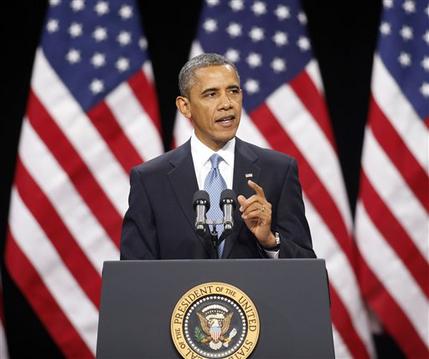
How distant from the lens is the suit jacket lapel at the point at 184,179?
235cm

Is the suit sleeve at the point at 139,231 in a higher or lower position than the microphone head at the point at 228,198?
higher

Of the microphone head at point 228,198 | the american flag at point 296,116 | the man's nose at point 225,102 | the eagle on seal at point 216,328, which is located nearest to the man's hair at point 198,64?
the man's nose at point 225,102

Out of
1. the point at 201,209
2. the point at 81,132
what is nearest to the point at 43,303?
the point at 81,132

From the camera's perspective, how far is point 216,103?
2426 millimetres

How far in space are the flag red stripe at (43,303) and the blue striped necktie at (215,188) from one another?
2056mm

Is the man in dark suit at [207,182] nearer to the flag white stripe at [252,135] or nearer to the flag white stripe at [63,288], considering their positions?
the flag white stripe at [252,135]

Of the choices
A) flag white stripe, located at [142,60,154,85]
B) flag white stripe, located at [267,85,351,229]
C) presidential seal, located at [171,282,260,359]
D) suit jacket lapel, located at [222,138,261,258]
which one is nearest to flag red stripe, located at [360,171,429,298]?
flag white stripe, located at [267,85,351,229]

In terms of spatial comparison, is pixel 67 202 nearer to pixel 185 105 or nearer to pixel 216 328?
pixel 185 105

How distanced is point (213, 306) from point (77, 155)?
2.59 metres

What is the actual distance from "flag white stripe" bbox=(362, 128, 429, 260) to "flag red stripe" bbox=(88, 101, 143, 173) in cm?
129

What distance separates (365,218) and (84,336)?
167 centimetres

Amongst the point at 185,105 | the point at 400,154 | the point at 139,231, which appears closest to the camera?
the point at 139,231

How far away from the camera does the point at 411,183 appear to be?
4.21m

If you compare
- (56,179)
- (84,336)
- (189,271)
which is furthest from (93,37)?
(189,271)
